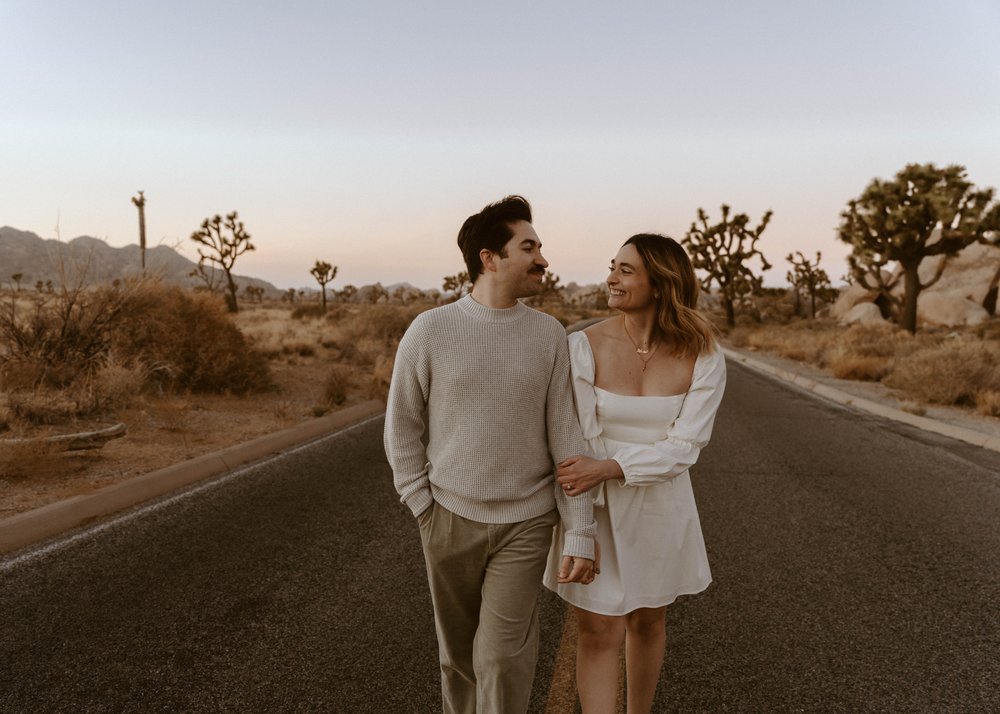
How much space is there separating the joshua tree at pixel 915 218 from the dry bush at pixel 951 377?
15260 millimetres

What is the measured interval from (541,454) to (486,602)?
0.50 meters

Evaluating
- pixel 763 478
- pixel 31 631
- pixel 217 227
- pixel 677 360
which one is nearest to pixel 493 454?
pixel 677 360

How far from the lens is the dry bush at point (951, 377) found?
1278 cm

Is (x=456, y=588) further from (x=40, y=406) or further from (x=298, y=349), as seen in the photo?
(x=298, y=349)

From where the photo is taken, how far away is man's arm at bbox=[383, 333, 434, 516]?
214 cm

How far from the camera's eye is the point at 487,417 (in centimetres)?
207

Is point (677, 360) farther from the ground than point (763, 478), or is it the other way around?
point (677, 360)

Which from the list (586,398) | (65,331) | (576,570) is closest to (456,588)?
(576,570)

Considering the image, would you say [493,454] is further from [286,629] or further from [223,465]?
[223,465]

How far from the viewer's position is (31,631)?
3.44m

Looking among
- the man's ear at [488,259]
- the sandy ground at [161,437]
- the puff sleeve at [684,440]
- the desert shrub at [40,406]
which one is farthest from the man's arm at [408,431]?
the desert shrub at [40,406]

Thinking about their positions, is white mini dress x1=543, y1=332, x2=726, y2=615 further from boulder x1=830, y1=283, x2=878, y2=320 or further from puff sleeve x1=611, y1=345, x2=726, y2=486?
boulder x1=830, y1=283, x2=878, y2=320

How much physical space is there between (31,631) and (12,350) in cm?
812

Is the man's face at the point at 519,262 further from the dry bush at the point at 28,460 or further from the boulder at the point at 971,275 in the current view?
the boulder at the point at 971,275
